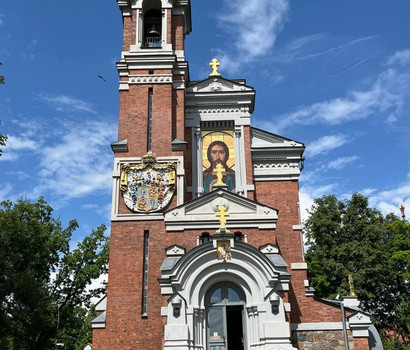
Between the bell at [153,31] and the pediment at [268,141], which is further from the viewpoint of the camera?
the bell at [153,31]

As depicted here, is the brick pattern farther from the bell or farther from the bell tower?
the bell

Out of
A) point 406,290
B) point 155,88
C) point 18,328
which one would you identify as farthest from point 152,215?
point 406,290

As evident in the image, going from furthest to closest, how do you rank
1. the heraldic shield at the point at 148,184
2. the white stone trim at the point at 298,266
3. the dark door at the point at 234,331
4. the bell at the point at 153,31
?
the bell at the point at 153,31 → the white stone trim at the point at 298,266 → the heraldic shield at the point at 148,184 → the dark door at the point at 234,331

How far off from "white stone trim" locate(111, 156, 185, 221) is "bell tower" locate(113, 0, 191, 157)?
1.15 feet

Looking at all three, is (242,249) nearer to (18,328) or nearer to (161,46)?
(161,46)

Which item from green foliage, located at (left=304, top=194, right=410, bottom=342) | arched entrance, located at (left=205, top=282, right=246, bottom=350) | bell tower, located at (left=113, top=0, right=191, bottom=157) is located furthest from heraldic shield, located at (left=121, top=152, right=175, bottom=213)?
green foliage, located at (left=304, top=194, right=410, bottom=342)

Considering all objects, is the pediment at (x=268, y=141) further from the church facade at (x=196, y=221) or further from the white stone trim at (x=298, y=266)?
the white stone trim at (x=298, y=266)

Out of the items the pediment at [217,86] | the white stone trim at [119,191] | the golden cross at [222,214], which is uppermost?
the pediment at [217,86]

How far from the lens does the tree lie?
23.3 meters

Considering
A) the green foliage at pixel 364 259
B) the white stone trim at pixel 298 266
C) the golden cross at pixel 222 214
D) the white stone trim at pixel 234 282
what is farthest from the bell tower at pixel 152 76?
the green foliage at pixel 364 259

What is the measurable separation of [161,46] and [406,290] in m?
22.1

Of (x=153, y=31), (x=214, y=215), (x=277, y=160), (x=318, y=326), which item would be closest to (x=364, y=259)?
(x=277, y=160)

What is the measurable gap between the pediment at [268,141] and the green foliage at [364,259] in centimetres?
1171

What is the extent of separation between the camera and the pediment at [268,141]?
22594 mm
